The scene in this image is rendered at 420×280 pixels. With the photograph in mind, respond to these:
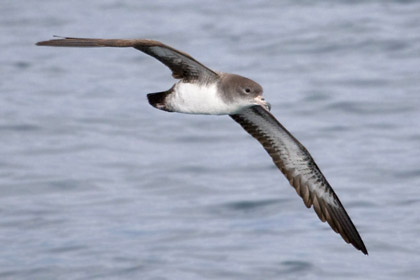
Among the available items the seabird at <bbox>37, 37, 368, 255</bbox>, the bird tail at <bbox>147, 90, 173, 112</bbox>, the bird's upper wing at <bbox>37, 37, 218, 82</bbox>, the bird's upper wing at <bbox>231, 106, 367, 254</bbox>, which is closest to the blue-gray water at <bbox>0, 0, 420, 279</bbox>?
the bird's upper wing at <bbox>231, 106, 367, 254</bbox>

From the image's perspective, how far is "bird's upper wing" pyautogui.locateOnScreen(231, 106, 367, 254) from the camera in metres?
10.3

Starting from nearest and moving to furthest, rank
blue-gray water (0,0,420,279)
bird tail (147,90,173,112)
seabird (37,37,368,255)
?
seabird (37,37,368,255) → bird tail (147,90,173,112) → blue-gray water (0,0,420,279)

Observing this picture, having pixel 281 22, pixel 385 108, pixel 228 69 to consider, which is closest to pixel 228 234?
pixel 385 108

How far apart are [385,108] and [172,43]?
4.88m

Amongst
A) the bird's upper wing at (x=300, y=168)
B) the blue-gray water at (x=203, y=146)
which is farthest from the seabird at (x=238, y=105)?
the blue-gray water at (x=203, y=146)

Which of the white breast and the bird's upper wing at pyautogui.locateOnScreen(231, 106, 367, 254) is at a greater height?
the white breast

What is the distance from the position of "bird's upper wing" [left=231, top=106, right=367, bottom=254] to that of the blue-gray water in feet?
1.95

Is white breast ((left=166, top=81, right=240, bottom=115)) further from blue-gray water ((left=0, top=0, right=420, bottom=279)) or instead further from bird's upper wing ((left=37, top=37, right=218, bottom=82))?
blue-gray water ((left=0, top=0, right=420, bottom=279))

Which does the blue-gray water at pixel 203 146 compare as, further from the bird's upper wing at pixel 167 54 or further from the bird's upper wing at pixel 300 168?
the bird's upper wing at pixel 167 54

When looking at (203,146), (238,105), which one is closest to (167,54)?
(238,105)

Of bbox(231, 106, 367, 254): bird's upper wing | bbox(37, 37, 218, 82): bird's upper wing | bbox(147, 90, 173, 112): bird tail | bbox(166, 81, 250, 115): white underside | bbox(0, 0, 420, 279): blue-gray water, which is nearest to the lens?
bbox(37, 37, 218, 82): bird's upper wing

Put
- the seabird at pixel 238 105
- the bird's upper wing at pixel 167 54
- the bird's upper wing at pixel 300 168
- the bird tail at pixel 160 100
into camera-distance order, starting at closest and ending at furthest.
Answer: the bird's upper wing at pixel 167 54 → the seabird at pixel 238 105 → the bird tail at pixel 160 100 → the bird's upper wing at pixel 300 168

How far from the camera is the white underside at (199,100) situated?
939 centimetres

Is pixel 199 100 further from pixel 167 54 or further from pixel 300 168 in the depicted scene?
pixel 300 168
